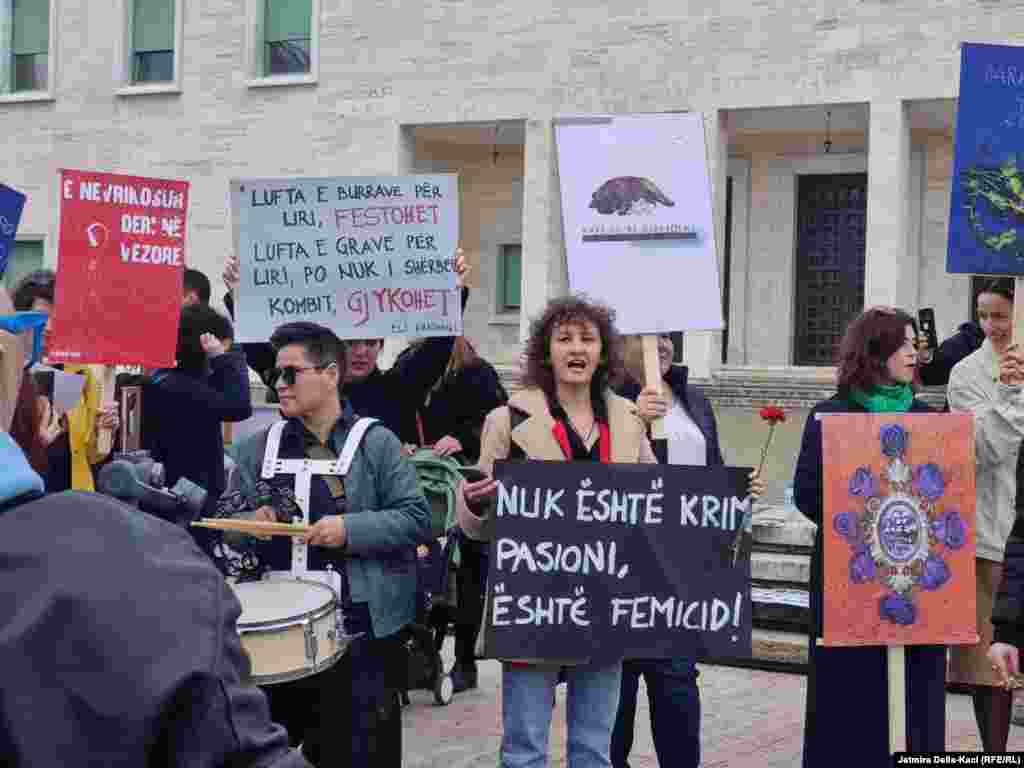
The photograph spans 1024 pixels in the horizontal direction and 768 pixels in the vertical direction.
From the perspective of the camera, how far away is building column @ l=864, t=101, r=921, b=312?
24.4 m

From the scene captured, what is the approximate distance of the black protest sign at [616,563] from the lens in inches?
215

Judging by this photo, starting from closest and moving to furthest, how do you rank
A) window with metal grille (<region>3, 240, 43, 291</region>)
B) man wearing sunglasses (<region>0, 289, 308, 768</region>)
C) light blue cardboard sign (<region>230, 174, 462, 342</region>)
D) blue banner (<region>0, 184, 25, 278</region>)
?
man wearing sunglasses (<region>0, 289, 308, 768</region>) → blue banner (<region>0, 184, 25, 278</region>) → light blue cardboard sign (<region>230, 174, 462, 342</region>) → window with metal grille (<region>3, 240, 43, 291</region>)

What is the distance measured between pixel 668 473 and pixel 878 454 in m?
0.70

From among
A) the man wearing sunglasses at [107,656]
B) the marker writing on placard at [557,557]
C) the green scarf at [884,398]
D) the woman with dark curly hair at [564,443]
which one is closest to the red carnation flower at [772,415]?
the green scarf at [884,398]

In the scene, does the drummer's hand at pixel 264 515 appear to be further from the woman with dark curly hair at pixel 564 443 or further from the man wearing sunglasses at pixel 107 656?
the man wearing sunglasses at pixel 107 656

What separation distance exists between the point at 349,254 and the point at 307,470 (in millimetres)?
2494

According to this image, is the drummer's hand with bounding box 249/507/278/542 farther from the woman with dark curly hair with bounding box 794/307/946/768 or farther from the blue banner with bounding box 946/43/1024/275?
the blue banner with bounding box 946/43/1024/275

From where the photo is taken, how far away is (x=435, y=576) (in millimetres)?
8094

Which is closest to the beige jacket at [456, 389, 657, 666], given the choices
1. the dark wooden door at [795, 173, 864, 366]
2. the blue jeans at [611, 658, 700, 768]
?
the blue jeans at [611, 658, 700, 768]

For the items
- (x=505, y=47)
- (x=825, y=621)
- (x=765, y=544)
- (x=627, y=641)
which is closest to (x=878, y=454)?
(x=825, y=621)

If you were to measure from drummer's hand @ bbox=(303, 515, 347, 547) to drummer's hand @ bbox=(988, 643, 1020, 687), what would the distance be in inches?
76.0

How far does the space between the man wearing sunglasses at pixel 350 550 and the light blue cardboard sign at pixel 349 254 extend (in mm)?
1930

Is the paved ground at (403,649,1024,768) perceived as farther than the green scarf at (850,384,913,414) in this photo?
Yes

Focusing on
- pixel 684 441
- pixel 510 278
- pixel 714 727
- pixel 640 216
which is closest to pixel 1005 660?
pixel 684 441
